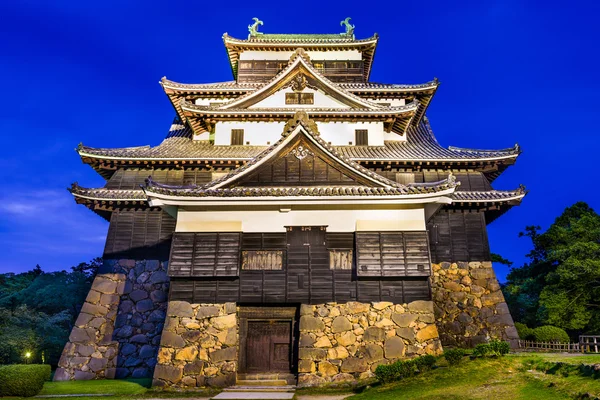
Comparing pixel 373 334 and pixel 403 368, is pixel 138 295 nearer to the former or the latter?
pixel 373 334

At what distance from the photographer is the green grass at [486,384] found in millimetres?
9531

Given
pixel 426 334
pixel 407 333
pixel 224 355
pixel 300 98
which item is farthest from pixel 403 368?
pixel 300 98

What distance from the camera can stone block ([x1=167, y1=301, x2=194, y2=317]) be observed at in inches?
585

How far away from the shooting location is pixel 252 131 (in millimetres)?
24547

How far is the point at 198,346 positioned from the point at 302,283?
12.7 feet

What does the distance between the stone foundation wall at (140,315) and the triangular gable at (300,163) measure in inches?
305

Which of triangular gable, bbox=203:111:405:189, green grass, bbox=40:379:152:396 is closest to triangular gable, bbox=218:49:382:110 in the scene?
triangular gable, bbox=203:111:405:189

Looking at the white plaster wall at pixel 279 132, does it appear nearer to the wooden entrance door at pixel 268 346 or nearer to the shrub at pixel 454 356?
the wooden entrance door at pixel 268 346

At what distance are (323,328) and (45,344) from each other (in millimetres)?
18043

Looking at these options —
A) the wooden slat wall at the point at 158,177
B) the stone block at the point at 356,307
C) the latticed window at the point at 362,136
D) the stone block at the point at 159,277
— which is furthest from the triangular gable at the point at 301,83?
the stone block at the point at 356,307

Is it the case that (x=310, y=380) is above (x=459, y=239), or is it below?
below

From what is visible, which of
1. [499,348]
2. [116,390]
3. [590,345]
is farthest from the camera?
[590,345]

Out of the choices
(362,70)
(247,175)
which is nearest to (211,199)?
(247,175)

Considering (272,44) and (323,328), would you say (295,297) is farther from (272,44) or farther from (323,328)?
(272,44)
